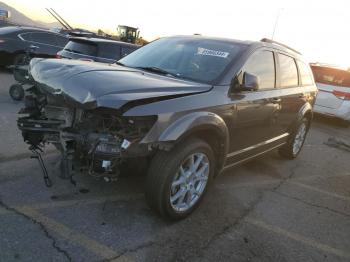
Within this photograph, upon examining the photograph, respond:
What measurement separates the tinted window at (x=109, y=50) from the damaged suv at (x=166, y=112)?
17.7 ft

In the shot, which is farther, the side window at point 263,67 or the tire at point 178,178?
the side window at point 263,67

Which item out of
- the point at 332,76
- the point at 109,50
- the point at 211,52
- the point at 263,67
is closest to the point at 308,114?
the point at 263,67

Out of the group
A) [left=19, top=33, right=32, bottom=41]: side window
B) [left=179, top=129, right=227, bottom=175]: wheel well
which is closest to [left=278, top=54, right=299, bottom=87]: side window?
[left=179, top=129, right=227, bottom=175]: wheel well

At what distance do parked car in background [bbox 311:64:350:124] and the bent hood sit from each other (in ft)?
26.5

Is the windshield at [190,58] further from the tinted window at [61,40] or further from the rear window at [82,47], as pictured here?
the tinted window at [61,40]

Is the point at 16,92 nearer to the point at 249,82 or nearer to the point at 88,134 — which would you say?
the point at 88,134

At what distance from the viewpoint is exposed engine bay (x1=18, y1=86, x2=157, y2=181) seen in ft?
10.9

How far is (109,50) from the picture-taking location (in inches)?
415

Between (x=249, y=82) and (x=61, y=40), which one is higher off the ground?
(x=249, y=82)

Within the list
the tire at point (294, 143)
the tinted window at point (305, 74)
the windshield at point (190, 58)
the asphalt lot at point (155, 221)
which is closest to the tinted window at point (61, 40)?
the asphalt lot at point (155, 221)

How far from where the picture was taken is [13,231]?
10.7 ft

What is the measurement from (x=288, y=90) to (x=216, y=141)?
6.60ft

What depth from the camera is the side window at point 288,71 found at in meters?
5.45

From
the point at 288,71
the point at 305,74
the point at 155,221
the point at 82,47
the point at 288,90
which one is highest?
the point at 288,71
